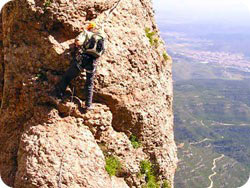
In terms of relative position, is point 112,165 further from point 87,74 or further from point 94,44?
point 94,44

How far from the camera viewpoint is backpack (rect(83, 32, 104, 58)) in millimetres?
10031

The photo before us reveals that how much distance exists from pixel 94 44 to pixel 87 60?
20.6 inches

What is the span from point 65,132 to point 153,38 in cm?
569

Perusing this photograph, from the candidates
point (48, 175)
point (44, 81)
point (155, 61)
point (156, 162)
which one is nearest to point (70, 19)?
point (44, 81)

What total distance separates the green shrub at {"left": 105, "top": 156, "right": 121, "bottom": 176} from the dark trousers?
191cm

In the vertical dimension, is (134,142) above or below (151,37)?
below

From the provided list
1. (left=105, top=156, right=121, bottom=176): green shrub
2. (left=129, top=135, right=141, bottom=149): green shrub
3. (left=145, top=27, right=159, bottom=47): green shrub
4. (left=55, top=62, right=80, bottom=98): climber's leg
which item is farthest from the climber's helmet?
(left=105, top=156, right=121, bottom=176): green shrub

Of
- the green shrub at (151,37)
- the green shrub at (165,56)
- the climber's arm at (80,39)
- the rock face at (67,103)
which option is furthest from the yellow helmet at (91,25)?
the green shrub at (165,56)

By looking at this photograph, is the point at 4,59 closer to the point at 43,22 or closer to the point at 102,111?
the point at 43,22

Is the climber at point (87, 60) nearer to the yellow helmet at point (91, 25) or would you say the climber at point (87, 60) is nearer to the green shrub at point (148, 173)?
the yellow helmet at point (91, 25)

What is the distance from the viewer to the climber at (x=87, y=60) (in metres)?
10.0

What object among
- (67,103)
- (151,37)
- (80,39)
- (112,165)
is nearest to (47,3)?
(80,39)

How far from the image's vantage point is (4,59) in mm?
10617

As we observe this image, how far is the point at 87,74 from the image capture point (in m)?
10.2
